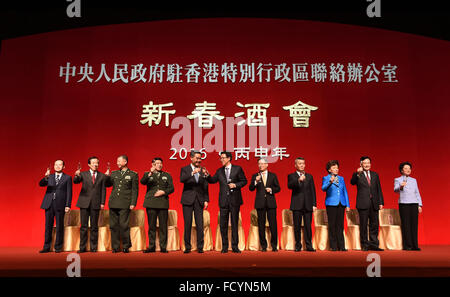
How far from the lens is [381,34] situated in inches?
280

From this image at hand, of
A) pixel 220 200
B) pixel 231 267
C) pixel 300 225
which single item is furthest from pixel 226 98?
pixel 231 267

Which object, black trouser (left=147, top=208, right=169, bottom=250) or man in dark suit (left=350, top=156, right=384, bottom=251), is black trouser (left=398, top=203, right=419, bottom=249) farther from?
Result: black trouser (left=147, top=208, right=169, bottom=250)

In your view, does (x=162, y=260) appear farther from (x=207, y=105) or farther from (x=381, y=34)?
(x=381, y=34)

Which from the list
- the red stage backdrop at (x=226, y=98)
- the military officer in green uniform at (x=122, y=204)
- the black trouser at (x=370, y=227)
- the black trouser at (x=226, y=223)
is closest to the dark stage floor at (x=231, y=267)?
the black trouser at (x=226, y=223)

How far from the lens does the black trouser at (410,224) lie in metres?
5.62

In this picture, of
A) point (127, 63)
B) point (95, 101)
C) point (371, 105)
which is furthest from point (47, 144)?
point (371, 105)

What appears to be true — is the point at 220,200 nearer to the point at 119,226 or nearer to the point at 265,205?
the point at 265,205

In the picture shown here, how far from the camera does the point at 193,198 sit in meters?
5.36

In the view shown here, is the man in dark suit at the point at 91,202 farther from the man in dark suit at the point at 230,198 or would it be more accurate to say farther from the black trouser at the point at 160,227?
the man in dark suit at the point at 230,198

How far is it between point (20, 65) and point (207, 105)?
300 centimetres

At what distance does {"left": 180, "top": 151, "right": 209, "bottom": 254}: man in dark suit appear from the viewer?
534 centimetres

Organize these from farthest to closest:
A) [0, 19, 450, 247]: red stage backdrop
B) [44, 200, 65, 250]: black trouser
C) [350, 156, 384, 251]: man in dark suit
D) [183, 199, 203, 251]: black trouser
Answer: [0, 19, 450, 247]: red stage backdrop
[350, 156, 384, 251]: man in dark suit
[44, 200, 65, 250]: black trouser
[183, 199, 203, 251]: black trouser

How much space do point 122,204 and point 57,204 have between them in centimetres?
82

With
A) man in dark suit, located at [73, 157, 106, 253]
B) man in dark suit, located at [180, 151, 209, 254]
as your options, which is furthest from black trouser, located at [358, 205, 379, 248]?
man in dark suit, located at [73, 157, 106, 253]
